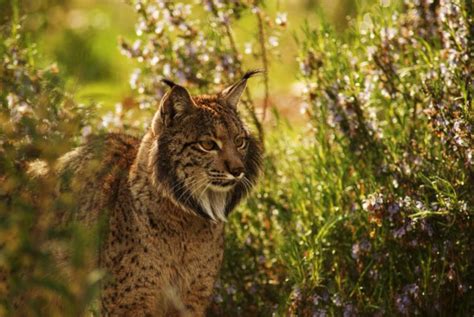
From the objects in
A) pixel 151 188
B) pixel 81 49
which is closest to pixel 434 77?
pixel 151 188

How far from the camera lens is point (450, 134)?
514cm

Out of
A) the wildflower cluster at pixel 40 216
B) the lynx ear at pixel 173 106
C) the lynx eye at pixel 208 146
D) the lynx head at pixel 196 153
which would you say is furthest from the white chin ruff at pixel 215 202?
the wildflower cluster at pixel 40 216

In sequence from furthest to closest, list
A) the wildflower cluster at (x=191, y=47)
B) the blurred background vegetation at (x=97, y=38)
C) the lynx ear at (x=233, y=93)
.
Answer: the wildflower cluster at (x=191, y=47) < the lynx ear at (x=233, y=93) < the blurred background vegetation at (x=97, y=38)

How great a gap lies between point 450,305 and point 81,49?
112 inches

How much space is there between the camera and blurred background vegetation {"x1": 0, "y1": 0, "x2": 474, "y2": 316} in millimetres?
5277

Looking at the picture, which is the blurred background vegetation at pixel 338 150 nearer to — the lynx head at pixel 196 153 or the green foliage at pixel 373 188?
the green foliage at pixel 373 188

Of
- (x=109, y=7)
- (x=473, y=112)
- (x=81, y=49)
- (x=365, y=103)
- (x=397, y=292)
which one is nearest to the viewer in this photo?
(x=81, y=49)

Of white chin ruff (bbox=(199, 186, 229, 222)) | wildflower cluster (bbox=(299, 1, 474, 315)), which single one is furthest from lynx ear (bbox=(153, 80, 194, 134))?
wildflower cluster (bbox=(299, 1, 474, 315))

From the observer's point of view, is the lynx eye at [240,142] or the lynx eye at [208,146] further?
the lynx eye at [240,142]

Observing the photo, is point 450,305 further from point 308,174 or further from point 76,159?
point 76,159

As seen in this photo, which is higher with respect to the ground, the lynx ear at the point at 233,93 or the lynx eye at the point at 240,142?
the lynx ear at the point at 233,93

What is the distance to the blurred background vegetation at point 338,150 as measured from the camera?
208 inches

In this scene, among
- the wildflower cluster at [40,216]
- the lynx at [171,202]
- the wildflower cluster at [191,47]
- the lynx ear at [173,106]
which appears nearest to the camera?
the wildflower cluster at [40,216]

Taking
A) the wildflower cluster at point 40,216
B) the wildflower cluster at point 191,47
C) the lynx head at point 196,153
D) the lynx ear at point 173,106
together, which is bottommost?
the wildflower cluster at point 40,216
